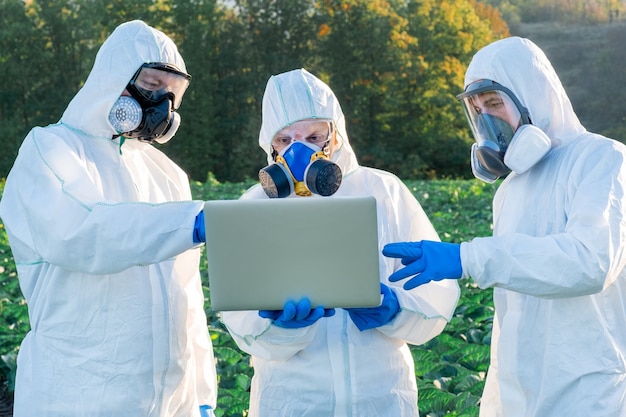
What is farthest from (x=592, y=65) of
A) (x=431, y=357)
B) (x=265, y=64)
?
(x=431, y=357)

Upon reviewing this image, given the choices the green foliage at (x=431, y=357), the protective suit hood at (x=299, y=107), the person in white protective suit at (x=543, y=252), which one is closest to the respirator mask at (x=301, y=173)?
the protective suit hood at (x=299, y=107)

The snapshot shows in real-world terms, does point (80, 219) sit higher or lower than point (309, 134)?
lower

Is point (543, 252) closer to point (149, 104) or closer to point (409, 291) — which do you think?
point (409, 291)

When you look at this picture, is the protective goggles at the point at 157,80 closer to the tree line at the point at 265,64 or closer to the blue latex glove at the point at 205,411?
the blue latex glove at the point at 205,411

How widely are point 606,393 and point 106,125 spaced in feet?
6.54

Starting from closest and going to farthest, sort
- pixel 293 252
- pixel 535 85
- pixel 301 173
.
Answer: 1. pixel 293 252
2. pixel 535 85
3. pixel 301 173

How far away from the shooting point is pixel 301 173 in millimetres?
3180

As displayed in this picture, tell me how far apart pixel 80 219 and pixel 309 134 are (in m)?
0.90

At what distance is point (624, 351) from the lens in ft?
9.64

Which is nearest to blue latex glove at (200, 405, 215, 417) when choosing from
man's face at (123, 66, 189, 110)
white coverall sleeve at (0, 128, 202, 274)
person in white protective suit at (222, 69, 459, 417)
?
person in white protective suit at (222, 69, 459, 417)

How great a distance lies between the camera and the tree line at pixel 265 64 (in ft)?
133

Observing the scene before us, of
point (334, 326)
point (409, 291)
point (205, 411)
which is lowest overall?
point (205, 411)

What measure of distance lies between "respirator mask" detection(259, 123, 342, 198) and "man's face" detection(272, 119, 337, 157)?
0.06 metres

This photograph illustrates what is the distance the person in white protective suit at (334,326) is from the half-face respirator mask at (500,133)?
345 millimetres
